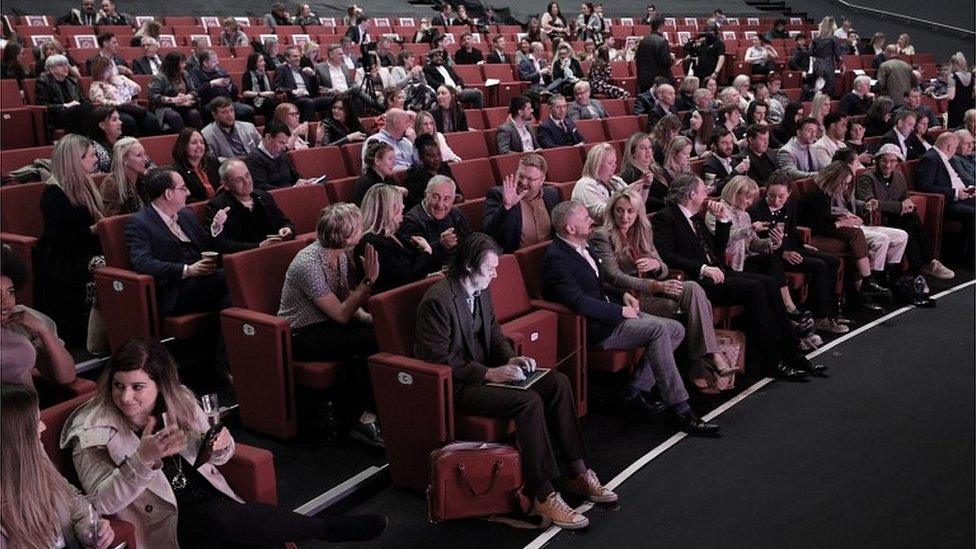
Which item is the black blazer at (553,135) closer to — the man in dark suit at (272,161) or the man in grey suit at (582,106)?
the man in grey suit at (582,106)

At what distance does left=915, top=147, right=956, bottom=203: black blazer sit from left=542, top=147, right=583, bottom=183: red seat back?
232 centimetres

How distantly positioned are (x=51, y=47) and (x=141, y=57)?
3.02 feet

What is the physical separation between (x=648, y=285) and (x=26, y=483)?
9.15ft

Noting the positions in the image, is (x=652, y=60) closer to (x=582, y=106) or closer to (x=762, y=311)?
(x=582, y=106)

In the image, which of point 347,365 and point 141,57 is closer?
point 347,365

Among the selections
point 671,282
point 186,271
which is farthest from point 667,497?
point 186,271

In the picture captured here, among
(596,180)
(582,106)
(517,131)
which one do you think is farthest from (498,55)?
(596,180)

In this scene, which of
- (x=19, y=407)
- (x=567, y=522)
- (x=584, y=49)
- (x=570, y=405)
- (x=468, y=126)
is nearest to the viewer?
(x=19, y=407)

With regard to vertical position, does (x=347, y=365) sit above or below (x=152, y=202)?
below

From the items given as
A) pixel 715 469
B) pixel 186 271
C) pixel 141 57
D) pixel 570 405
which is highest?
pixel 141 57

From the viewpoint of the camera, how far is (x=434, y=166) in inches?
210

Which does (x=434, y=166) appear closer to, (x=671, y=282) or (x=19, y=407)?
(x=671, y=282)

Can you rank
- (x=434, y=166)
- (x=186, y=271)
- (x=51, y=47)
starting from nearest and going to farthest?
(x=186, y=271)
(x=434, y=166)
(x=51, y=47)

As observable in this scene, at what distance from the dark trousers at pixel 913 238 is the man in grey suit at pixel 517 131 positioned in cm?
240
